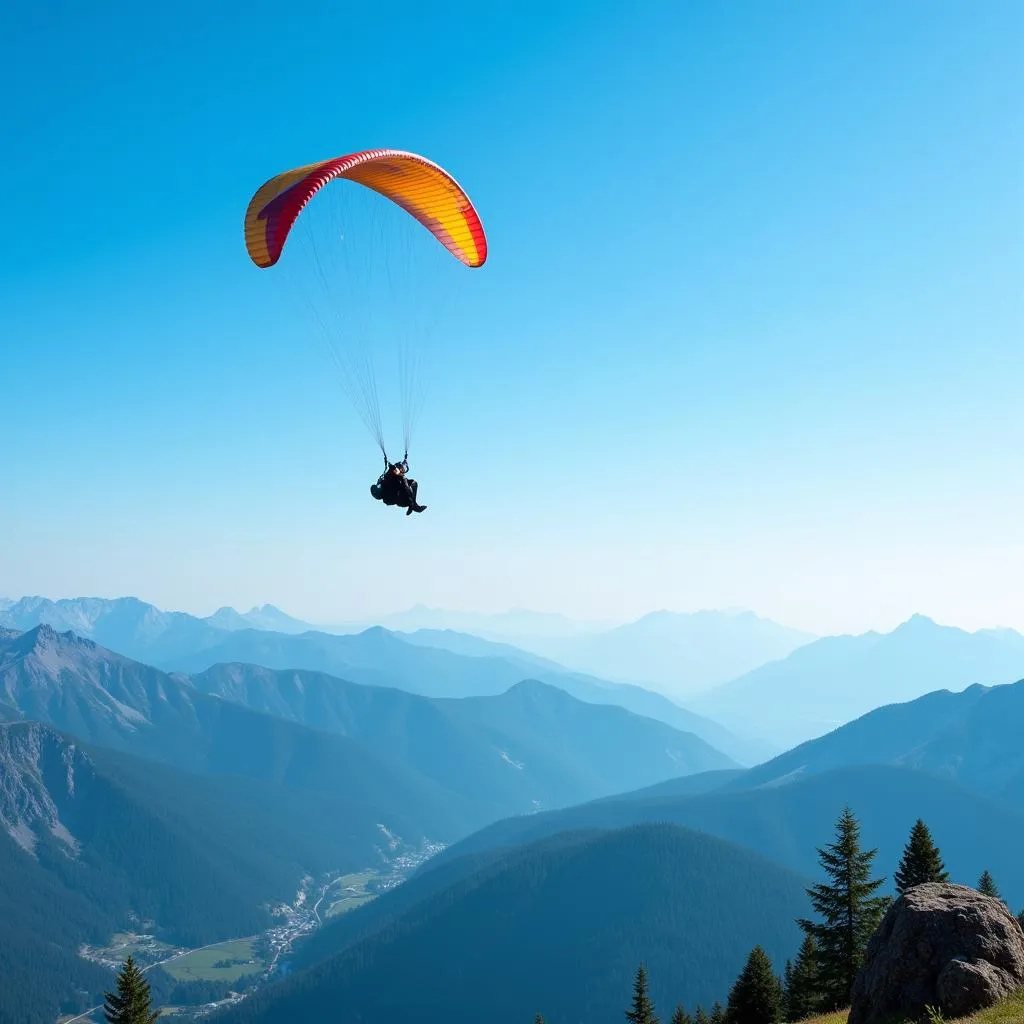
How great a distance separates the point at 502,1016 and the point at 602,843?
159 ft

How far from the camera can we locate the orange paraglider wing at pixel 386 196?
831 inches

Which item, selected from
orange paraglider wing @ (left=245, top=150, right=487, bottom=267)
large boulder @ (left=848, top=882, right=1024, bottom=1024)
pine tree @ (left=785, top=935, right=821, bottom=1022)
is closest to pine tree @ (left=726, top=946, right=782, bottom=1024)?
pine tree @ (left=785, top=935, right=821, bottom=1022)

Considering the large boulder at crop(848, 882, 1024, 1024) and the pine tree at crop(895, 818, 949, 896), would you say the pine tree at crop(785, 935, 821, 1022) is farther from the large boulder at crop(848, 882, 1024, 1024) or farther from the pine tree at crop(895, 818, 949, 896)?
the large boulder at crop(848, 882, 1024, 1024)

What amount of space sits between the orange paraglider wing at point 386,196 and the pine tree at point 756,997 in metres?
31.7

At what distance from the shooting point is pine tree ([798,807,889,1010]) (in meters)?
28.9

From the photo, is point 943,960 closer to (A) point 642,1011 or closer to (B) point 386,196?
(B) point 386,196

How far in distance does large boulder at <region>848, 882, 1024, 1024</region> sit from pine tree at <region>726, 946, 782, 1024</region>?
19607mm

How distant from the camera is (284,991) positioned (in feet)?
526

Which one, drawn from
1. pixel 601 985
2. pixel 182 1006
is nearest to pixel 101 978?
pixel 182 1006

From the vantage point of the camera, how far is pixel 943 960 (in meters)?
15.8

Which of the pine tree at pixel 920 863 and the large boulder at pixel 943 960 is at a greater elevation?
the large boulder at pixel 943 960

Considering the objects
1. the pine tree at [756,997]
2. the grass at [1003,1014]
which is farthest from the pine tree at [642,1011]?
the grass at [1003,1014]

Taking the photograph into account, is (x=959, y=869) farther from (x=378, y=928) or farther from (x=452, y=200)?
(x=452, y=200)

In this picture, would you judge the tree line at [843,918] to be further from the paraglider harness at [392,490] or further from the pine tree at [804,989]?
the paraglider harness at [392,490]
